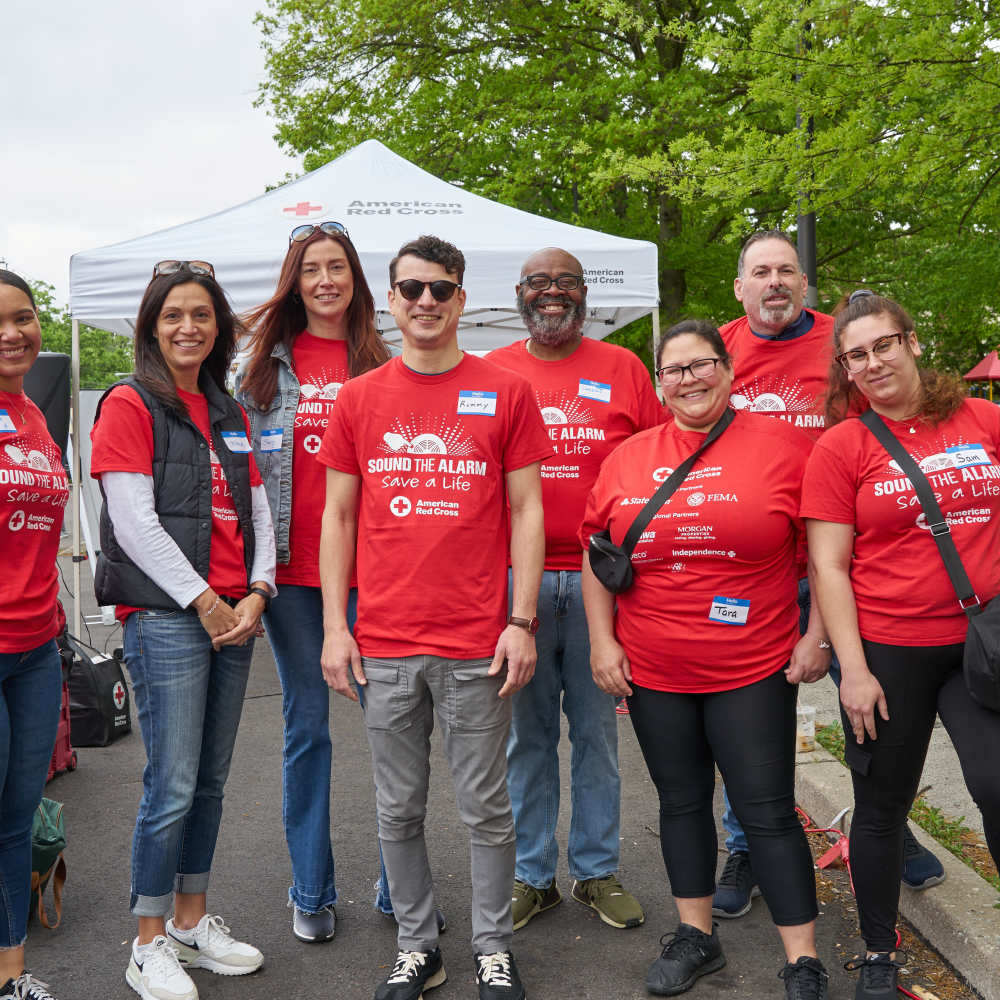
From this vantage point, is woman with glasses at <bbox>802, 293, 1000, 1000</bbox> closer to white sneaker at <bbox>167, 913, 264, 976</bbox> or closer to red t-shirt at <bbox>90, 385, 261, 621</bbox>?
red t-shirt at <bbox>90, 385, 261, 621</bbox>

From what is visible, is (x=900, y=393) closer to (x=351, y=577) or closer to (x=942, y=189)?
(x=351, y=577)

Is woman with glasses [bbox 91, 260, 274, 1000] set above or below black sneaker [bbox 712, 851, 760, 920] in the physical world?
above

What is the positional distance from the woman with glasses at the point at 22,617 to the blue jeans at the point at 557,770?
5.06 feet

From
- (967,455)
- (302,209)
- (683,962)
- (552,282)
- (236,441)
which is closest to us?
(967,455)

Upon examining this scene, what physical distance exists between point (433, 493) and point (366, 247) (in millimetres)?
4204

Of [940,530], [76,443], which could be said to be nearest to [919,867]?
[940,530]

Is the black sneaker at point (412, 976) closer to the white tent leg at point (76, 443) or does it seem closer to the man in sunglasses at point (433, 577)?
the man in sunglasses at point (433, 577)

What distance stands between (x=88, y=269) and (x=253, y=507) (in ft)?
13.4

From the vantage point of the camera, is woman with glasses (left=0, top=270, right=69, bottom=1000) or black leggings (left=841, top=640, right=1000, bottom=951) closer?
black leggings (left=841, top=640, right=1000, bottom=951)

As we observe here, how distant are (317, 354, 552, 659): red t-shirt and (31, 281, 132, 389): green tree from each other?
49587mm

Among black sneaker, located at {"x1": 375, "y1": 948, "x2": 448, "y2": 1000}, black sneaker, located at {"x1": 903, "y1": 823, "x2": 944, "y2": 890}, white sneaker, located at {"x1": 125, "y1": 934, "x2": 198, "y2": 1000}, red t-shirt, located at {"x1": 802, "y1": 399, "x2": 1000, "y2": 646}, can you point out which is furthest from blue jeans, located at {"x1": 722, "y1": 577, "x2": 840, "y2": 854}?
white sneaker, located at {"x1": 125, "y1": 934, "x2": 198, "y2": 1000}

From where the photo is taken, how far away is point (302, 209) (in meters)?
7.42

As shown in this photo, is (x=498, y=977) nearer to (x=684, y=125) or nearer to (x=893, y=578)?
(x=893, y=578)

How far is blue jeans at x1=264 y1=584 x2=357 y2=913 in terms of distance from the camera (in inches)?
133
